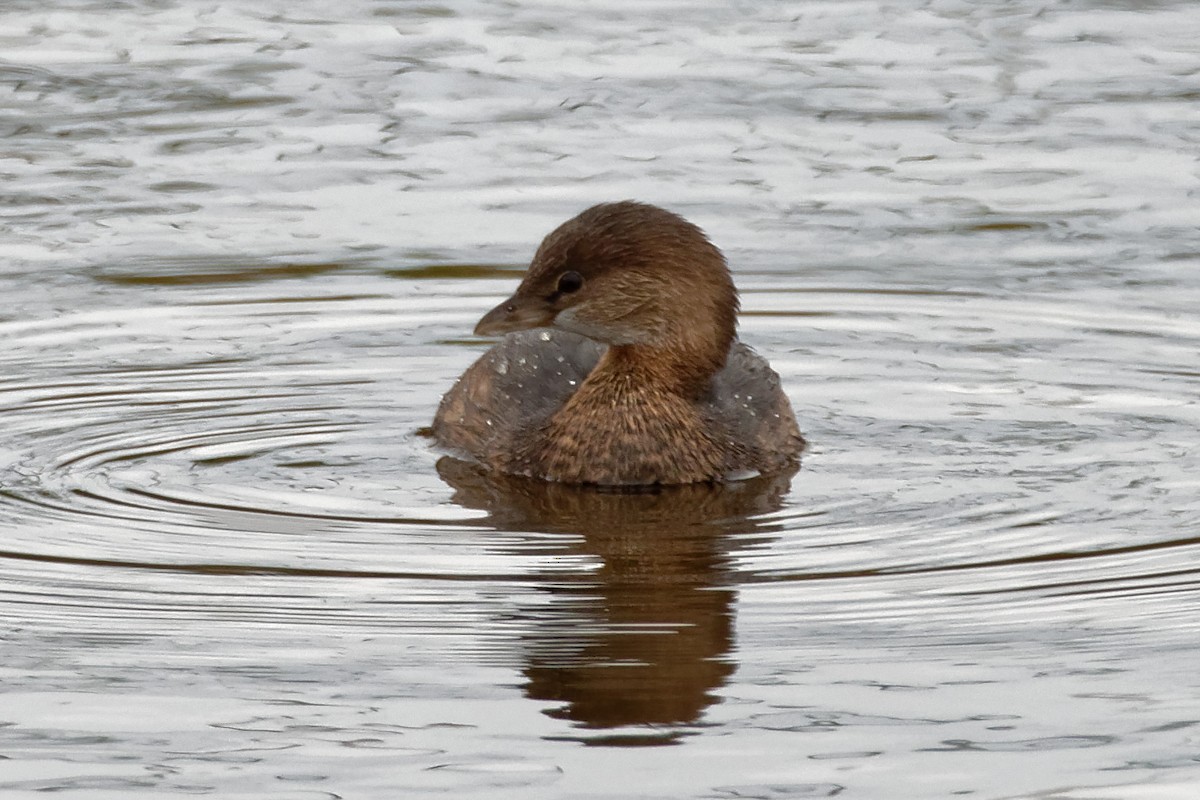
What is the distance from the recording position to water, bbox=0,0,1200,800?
250 inches

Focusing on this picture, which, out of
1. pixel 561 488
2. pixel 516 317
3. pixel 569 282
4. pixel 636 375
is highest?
pixel 569 282

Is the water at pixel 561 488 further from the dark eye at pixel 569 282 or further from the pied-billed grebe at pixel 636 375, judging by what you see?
the dark eye at pixel 569 282

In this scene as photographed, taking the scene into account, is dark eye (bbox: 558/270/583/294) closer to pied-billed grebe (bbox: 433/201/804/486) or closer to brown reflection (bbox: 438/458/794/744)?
pied-billed grebe (bbox: 433/201/804/486)

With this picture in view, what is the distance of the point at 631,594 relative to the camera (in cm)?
758

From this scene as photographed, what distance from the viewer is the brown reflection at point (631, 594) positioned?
21.7ft

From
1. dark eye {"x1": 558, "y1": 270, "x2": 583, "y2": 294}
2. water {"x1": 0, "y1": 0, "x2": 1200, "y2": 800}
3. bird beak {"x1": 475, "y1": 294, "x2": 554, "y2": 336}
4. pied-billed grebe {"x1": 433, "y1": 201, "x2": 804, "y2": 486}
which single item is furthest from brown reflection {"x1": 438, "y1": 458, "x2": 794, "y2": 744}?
dark eye {"x1": 558, "y1": 270, "x2": 583, "y2": 294}

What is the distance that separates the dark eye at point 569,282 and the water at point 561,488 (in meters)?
0.76

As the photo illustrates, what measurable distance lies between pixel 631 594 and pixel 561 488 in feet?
5.52

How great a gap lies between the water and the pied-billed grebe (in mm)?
219

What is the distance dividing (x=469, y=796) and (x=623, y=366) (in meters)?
3.88

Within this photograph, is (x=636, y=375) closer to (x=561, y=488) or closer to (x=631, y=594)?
(x=561, y=488)

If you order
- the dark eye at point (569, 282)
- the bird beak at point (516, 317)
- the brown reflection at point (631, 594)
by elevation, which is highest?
the dark eye at point (569, 282)

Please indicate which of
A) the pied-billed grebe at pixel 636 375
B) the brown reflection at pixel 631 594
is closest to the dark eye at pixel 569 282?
the pied-billed grebe at pixel 636 375

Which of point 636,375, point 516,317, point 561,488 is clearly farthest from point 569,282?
point 561,488
